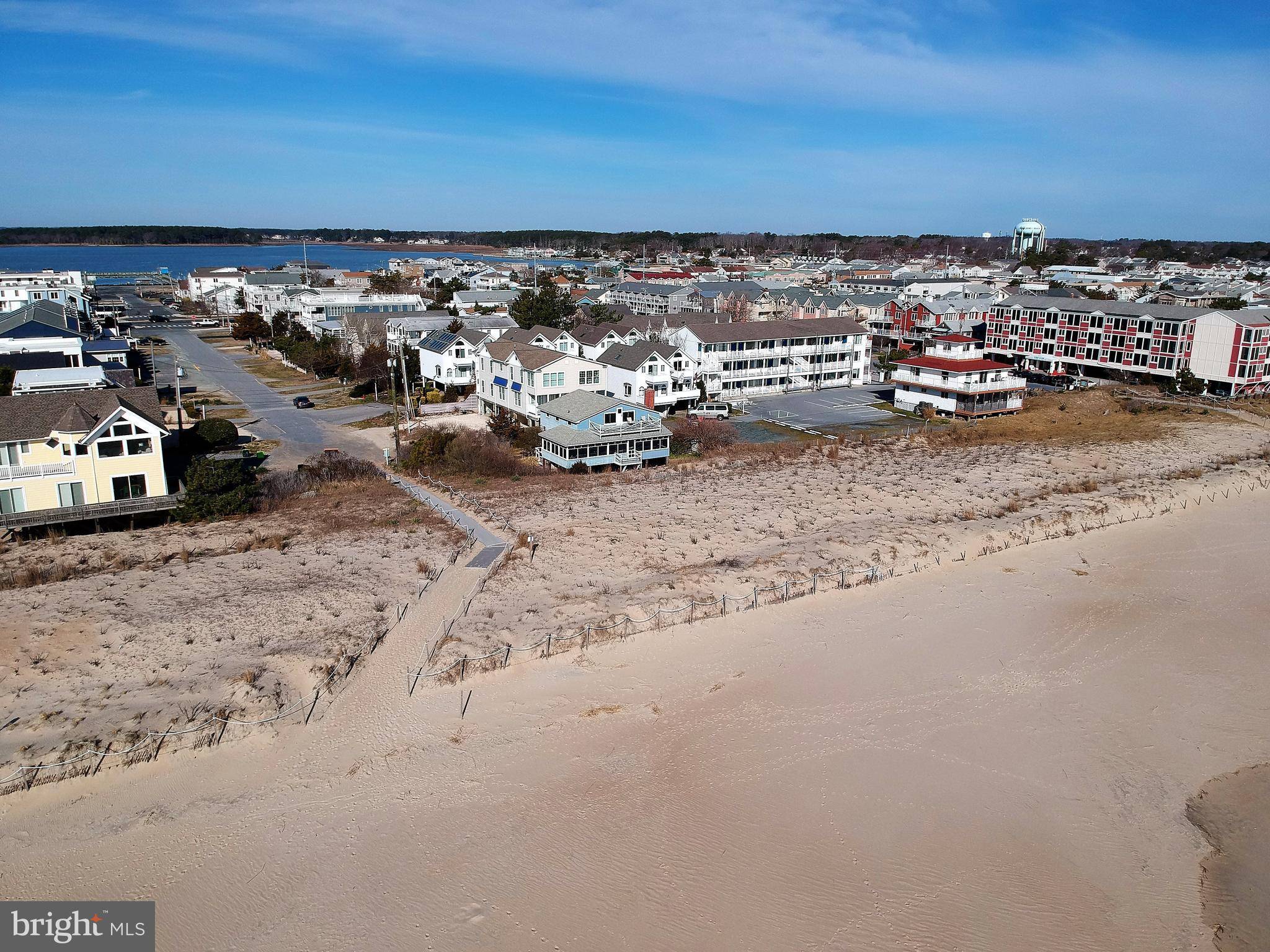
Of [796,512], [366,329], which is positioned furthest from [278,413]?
[796,512]

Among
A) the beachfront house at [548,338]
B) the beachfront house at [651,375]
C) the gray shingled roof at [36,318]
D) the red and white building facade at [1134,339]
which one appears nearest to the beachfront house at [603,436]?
the beachfront house at [651,375]

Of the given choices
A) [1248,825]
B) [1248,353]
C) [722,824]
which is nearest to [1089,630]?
[1248,825]

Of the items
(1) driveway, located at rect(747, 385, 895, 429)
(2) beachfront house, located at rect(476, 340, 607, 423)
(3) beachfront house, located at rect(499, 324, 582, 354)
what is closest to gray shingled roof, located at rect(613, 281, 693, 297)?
(1) driveway, located at rect(747, 385, 895, 429)

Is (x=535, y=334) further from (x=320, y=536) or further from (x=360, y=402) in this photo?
(x=320, y=536)

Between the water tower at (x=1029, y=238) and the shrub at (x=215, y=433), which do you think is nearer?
the shrub at (x=215, y=433)

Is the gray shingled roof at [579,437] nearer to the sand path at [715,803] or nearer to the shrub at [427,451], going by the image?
the shrub at [427,451]

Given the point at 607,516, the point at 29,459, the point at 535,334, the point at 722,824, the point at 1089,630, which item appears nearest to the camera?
the point at 722,824

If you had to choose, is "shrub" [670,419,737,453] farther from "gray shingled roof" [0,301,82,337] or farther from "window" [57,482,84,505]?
"gray shingled roof" [0,301,82,337]
